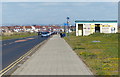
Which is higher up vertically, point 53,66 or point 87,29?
point 87,29

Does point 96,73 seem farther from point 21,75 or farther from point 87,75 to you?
point 21,75

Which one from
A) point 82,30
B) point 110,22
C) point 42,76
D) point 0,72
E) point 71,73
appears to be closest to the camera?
point 42,76

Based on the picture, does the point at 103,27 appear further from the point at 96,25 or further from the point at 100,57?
A: the point at 100,57

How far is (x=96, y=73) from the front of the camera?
434 inches

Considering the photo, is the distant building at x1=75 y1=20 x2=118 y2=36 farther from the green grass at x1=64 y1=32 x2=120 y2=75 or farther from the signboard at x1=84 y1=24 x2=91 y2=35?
the green grass at x1=64 y1=32 x2=120 y2=75

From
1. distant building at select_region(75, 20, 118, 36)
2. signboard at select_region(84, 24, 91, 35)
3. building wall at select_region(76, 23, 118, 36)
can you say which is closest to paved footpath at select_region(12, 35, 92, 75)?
signboard at select_region(84, 24, 91, 35)

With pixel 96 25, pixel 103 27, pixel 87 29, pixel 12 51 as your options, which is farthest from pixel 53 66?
pixel 103 27

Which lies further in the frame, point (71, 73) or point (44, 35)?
point (44, 35)

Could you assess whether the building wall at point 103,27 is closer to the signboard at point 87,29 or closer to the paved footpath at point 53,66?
the signboard at point 87,29

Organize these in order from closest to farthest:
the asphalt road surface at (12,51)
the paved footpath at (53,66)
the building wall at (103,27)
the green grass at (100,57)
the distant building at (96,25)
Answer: the paved footpath at (53,66) → the green grass at (100,57) → the asphalt road surface at (12,51) → the building wall at (103,27) → the distant building at (96,25)

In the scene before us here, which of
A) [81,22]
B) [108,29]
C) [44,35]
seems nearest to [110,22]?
[108,29]

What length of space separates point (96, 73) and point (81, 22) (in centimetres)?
6143

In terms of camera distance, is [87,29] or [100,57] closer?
[100,57]

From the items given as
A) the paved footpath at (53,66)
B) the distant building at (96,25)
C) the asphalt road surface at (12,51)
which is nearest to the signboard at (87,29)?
the distant building at (96,25)
